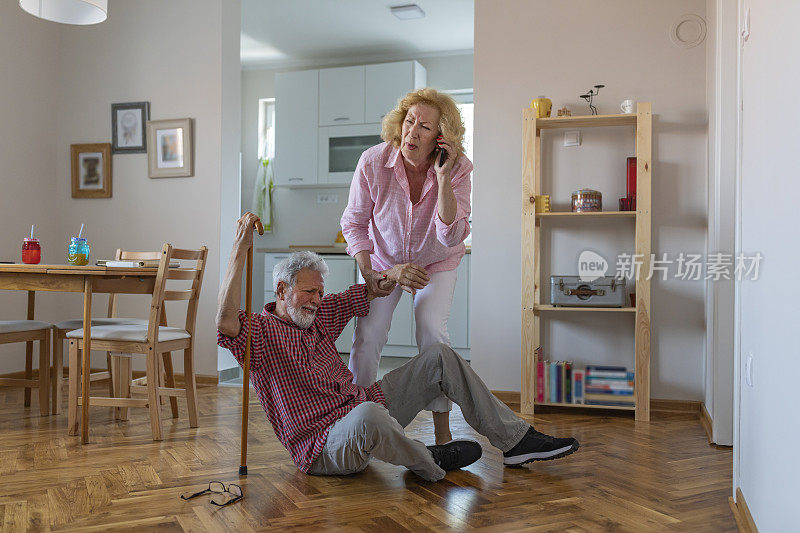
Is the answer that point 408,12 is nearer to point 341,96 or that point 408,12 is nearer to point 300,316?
point 341,96

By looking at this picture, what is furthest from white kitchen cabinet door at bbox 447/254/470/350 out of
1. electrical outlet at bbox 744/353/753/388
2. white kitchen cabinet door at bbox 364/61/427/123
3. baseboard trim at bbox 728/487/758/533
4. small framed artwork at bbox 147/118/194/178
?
electrical outlet at bbox 744/353/753/388

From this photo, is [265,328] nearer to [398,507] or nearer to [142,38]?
[398,507]

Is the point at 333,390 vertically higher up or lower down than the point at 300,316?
lower down

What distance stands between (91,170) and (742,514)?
14.7ft

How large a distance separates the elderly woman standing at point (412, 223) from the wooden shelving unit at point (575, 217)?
3.98 feet

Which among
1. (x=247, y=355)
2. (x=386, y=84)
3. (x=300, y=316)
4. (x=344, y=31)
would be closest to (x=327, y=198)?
(x=386, y=84)

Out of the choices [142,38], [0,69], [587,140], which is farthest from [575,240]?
[0,69]

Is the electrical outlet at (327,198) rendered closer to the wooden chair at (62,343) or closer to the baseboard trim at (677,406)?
the wooden chair at (62,343)

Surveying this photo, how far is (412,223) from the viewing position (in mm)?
2637

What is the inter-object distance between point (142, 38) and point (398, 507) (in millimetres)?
3951

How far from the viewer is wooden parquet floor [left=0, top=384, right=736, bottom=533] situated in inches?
80.3

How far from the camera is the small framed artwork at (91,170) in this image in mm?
4949

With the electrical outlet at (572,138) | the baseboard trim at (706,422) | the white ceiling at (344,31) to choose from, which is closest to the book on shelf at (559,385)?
the baseboard trim at (706,422)

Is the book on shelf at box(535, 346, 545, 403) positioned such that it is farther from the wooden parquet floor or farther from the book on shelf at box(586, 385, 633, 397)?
the wooden parquet floor
